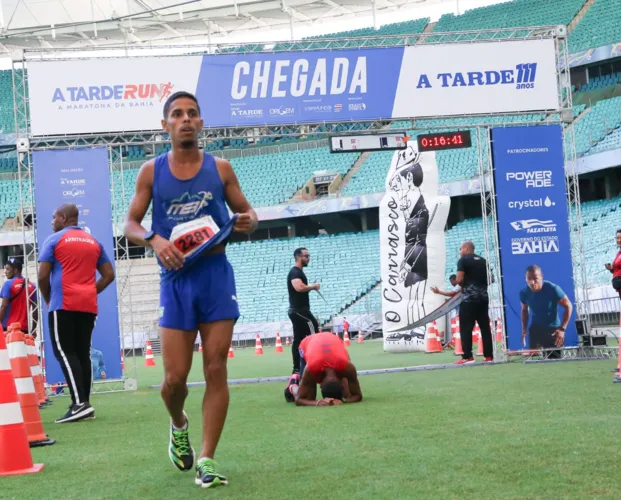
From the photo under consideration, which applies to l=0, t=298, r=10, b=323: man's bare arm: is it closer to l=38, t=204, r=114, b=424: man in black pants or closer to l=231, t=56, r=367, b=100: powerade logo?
l=38, t=204, r=114, b=424: man in black pants

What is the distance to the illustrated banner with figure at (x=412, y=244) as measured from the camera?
65.7 ft

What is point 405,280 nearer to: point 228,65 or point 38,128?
point 228,65

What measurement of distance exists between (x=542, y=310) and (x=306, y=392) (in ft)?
23.4

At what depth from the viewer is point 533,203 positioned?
15781mm

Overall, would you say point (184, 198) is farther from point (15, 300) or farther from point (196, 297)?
point (15, 300)

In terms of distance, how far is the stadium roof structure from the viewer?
4153cm

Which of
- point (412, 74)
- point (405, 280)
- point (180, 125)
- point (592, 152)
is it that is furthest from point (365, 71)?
point (592, 152)

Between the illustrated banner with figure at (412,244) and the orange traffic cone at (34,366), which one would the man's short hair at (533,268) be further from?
the orange traffic cone at (34,366)

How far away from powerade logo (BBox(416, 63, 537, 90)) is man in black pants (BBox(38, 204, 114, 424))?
8056 millimetres

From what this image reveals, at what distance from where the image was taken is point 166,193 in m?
5.04

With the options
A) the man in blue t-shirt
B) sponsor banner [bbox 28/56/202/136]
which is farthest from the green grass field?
sponsor banner [bbox 28/56/202/136]

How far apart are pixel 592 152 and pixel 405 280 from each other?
59.3 feet

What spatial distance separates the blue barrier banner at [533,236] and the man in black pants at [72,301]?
325 inches

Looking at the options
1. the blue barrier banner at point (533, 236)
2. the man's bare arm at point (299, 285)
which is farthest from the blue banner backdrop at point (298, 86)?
the man's bare arm at point (299, 285)
